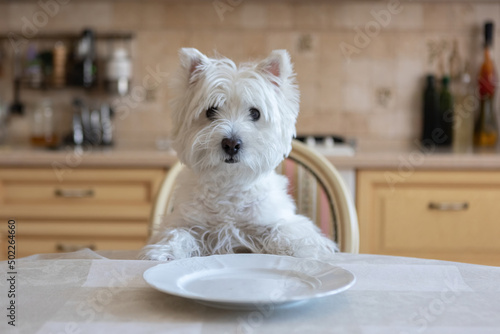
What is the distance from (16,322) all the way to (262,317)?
28 cm

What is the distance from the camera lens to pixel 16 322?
64cm

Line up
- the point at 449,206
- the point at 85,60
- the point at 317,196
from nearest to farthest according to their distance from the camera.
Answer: the point at 317,196, the point at 449,206, the point at 85,60

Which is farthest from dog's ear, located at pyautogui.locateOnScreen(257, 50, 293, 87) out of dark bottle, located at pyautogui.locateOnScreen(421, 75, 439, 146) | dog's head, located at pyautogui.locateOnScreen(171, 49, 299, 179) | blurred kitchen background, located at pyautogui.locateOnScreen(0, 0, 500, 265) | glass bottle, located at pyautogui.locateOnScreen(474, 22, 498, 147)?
glass bottle, located at pyautogui.locateOnScreen(474, 22, 498, 147)

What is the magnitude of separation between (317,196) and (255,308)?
80cm

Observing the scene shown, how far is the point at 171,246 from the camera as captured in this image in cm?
108

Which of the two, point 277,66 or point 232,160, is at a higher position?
point 277,66

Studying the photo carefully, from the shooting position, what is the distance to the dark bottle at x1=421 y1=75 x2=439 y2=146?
269 cm

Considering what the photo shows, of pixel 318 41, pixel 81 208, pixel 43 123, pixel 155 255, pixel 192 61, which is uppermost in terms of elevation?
pixel 318 41

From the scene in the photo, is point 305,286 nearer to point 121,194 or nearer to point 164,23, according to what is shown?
point 121,194

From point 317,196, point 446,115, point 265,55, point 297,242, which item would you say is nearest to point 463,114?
point 446,115

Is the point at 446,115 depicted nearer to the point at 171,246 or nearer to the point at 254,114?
the point at 254,114

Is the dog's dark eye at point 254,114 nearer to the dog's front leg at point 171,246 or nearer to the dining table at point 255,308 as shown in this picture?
the dog's front leg at point 171,246

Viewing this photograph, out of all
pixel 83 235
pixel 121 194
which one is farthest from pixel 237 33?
pixel 83 235

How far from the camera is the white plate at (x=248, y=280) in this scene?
659mm
